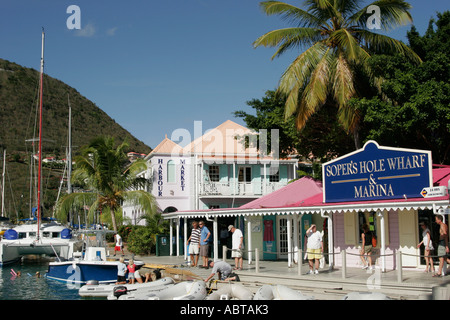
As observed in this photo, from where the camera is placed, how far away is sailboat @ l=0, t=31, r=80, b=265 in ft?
99.7

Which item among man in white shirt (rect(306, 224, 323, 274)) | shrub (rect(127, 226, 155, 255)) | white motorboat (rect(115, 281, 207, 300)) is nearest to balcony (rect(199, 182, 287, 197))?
shrub (rect(127, 226, 155, 255))

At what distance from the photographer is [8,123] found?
321 feet

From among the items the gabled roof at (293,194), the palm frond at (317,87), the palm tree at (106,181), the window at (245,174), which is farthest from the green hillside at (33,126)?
the palm frond at (317,87)

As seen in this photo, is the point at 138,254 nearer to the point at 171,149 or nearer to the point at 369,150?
the point at 171,149

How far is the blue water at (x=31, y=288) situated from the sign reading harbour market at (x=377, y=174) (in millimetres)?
10699

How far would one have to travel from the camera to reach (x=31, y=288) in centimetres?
2144

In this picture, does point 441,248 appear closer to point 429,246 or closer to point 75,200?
point 429,246

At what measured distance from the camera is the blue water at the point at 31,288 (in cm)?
1915

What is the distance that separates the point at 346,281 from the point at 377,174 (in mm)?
4353

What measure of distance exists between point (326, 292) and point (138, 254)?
1626cm

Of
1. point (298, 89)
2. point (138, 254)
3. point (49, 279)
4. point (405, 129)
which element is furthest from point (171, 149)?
point (405, 129)

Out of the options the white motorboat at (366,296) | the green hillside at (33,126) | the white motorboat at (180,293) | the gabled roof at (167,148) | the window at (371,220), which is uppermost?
the green hillside at (33,126)

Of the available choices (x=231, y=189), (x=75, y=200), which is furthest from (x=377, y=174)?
(x=75, y=200)

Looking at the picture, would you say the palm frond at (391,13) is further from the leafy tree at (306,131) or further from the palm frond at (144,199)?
the palm frond at (144,199)
